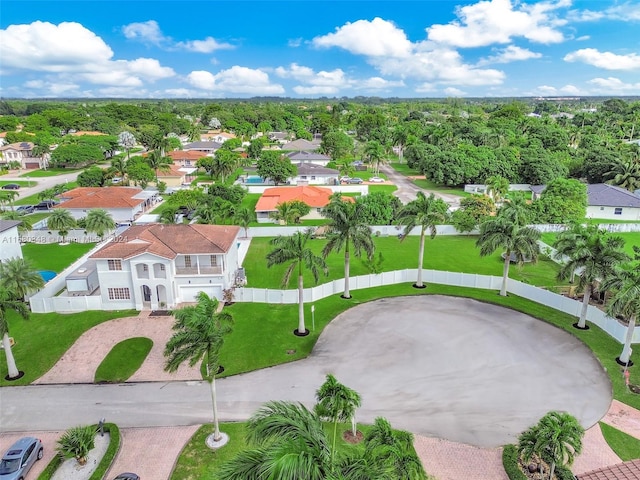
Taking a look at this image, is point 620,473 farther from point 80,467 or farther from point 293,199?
point 293,199

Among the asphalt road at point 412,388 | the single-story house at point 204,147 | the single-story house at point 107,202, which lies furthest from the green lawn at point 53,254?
the single-story house at point 204,147

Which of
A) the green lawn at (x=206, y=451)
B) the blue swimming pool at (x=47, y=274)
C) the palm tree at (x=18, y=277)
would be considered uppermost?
the palm tree at (x=18, y=277)

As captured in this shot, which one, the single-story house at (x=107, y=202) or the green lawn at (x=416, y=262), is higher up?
the single-story house at (x=107, y=202)

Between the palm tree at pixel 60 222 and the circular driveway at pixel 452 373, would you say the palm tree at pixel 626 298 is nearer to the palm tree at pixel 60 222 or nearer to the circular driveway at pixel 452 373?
the circular driveway at pixel 452 373

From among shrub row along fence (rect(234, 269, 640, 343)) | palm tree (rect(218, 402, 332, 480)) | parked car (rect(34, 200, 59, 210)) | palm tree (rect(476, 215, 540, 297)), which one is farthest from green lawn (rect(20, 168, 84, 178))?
palm tree (rect(218, 402, 332, 480))

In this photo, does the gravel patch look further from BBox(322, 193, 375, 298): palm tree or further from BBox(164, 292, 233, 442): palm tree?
BBox(322, 193, 375, 298): palm tree

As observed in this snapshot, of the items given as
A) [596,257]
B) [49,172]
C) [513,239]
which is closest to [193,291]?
[513,239]

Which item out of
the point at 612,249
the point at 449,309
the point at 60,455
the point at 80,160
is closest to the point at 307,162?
the point at 80,160
